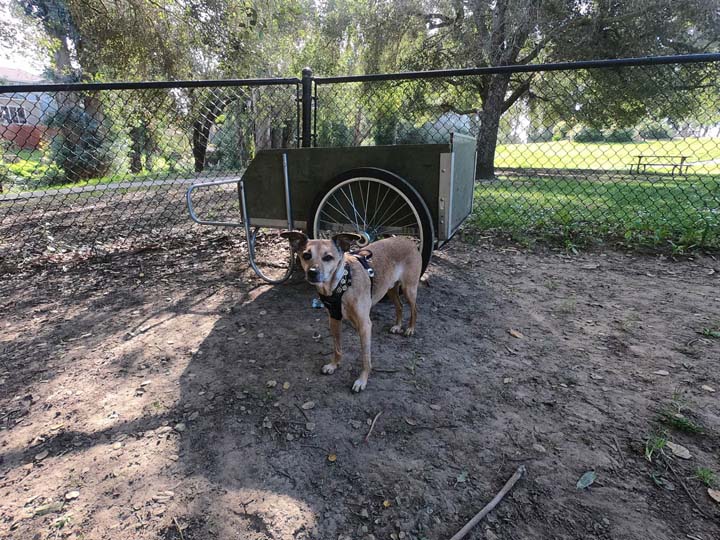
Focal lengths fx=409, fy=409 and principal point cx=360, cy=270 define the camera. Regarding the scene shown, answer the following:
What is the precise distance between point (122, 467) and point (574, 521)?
1989 millimetres

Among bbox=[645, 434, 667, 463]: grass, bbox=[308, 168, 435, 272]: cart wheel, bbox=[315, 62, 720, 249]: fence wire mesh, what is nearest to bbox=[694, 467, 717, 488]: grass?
bbox=[645, 434, 667, 463]: grass

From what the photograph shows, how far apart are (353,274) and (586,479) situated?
5.00 ft

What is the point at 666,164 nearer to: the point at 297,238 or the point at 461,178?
the point at 461,178

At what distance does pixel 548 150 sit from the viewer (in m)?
7.46

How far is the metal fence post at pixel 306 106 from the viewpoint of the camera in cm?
414

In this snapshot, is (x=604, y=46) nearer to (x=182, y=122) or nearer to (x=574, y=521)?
(x=182, y=122)

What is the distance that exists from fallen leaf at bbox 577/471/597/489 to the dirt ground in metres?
0.03

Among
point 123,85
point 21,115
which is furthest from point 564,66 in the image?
point 21,115

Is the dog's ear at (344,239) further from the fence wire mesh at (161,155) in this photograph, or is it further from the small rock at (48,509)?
the fence wire mesh at (161,155)

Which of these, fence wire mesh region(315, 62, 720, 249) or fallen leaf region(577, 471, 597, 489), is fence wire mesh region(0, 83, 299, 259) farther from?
fallen leaf region(577, 471, 597, 489)

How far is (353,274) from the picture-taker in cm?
248

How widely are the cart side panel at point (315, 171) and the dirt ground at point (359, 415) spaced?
0.82 m

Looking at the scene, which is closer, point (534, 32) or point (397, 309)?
point (397, 309)

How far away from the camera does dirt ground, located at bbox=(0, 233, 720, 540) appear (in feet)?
5.48
